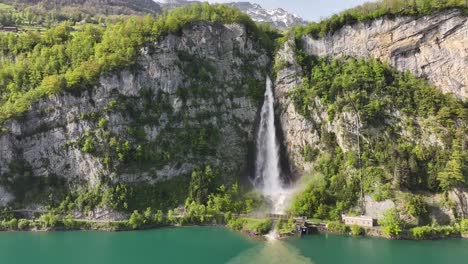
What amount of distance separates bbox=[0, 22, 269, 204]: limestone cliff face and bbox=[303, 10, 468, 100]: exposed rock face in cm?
1503

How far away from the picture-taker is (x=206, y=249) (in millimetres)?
46844

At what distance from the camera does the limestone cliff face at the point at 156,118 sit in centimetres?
5906

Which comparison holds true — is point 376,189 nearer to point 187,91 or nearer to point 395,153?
point 395,153

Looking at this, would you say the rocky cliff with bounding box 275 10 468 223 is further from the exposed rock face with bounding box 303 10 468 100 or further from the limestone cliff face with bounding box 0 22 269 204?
the limestone cliff face with bounding box 0 22 269 204

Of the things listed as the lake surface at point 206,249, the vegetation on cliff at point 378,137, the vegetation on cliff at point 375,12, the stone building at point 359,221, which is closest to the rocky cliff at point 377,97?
the vegetation on cliff at point 378,137

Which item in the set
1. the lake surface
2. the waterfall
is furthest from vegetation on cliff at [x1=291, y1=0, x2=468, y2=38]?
the lake surface

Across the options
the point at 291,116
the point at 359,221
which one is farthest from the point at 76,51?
the point at 359,221

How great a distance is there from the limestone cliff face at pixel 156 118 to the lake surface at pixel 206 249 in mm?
9949

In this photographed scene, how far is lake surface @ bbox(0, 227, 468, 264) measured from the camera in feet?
142

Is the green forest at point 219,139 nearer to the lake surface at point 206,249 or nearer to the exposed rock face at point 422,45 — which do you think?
the exposed rock face at point 422,45

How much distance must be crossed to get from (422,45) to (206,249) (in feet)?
137

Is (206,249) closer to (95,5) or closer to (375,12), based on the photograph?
(375,12)

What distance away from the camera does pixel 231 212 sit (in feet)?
182

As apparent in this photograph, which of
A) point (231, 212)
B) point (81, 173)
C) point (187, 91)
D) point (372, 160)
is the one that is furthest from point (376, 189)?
point (81, 173)
